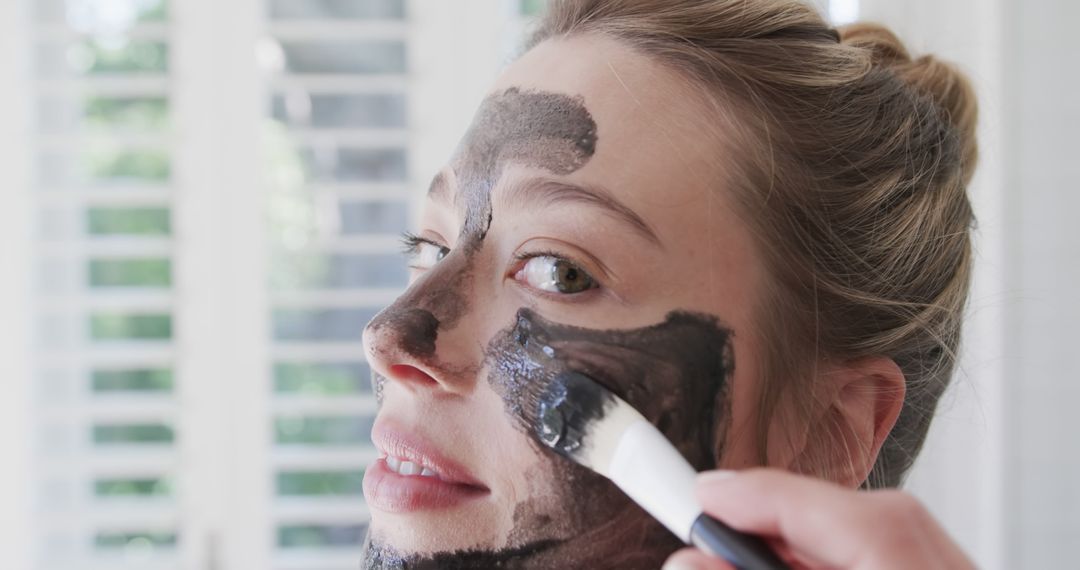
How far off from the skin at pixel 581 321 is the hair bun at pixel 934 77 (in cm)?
29

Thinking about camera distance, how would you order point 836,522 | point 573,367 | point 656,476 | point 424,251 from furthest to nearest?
point 424,251
point 573,367
point 656,476
point 836,522

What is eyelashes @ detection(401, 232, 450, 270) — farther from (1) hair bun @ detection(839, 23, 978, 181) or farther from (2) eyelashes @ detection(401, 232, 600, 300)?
(1) hair bun @ detection(839, 23, 978, 181)

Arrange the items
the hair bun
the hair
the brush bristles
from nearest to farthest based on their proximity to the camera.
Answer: the brush bristles < the hair < the hair bun

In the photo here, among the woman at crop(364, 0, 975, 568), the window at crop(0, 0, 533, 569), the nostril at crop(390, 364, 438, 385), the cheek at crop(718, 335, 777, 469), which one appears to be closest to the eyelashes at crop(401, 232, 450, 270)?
the woman at crop(364, 0, 975, 568)

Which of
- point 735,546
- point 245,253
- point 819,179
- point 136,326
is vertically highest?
point 819,179

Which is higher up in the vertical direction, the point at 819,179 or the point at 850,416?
the point at 819,179

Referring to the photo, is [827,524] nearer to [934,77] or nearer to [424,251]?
[424,251]

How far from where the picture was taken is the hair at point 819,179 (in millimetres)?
782

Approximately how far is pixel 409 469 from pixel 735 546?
0.32m

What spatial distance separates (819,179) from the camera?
2.61 feet

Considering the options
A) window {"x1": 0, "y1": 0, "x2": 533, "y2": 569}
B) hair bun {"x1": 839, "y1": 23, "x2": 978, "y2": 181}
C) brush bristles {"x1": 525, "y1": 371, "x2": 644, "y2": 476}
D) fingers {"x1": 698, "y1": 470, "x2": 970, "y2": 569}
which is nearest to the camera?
fingers {"x1": 698, "y1": 470, "x2": 970, "y2": 569}

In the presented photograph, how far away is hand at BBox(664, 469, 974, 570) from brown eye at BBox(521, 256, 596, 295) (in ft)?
0.85

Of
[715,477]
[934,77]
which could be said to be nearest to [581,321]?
[715,477]

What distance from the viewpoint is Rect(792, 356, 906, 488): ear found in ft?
2.66
